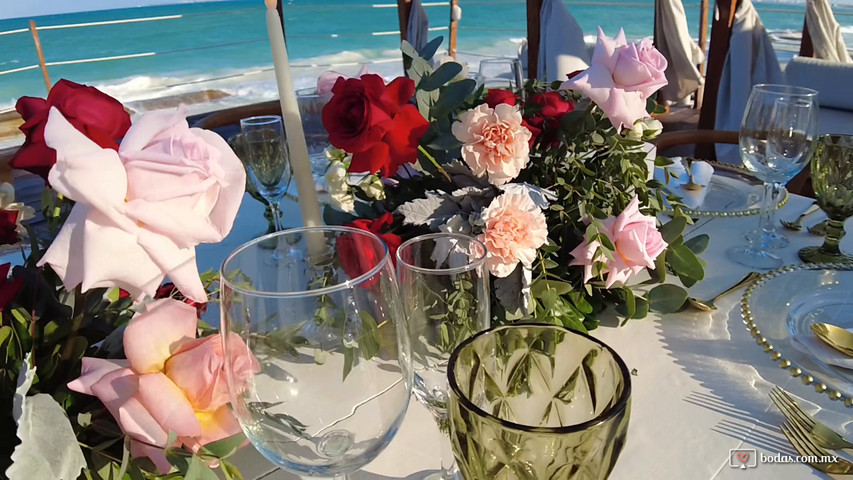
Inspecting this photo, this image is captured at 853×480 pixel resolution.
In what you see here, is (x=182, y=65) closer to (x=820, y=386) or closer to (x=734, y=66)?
(x=734, y=66)

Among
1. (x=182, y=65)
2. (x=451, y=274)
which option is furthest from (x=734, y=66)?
(x=182, y=65)

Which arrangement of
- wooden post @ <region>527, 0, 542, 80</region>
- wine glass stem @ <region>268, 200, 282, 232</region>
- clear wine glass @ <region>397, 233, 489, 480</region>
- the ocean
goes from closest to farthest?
clear wine glass @ <region>397, 233, 489, 480</region> < wine glass stem @ <region>268, 200, 282, 232</region> < wooden post @ <region>527, 0, 542, 80</region> < the ocean

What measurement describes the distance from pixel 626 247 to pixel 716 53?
280 centimetres

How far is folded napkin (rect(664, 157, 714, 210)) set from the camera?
3.37 ft

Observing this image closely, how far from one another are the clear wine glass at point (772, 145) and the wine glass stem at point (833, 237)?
61mm

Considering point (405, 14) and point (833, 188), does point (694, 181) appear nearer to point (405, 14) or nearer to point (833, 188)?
point (833, 188)

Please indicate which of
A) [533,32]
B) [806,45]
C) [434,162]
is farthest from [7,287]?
[806,45]

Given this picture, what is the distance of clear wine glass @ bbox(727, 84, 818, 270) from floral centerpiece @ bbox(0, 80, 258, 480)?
2.47 ft

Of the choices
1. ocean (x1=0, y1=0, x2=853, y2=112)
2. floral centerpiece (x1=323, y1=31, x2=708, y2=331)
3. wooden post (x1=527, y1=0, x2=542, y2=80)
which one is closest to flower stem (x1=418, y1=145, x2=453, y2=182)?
floral centerpiece (x1=323, y1=31, x2=708, y2=331)

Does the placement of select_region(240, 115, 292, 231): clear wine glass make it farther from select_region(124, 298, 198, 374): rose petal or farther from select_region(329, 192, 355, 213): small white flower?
select_region(124, 298, 198, 374): rose petal

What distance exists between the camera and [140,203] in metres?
0.33

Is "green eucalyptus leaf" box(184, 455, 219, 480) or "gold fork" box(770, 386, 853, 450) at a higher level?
"green eucalyptus leaf" box(184, 455, 219, 480)

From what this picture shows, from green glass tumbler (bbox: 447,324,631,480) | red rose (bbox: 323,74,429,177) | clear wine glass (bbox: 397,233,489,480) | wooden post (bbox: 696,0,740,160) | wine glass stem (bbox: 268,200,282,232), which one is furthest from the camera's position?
wooden post (bbox: 696,0,740,160)

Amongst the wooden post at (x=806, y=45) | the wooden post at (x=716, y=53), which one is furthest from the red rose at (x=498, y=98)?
the wooden post at (x=806, y=45)
